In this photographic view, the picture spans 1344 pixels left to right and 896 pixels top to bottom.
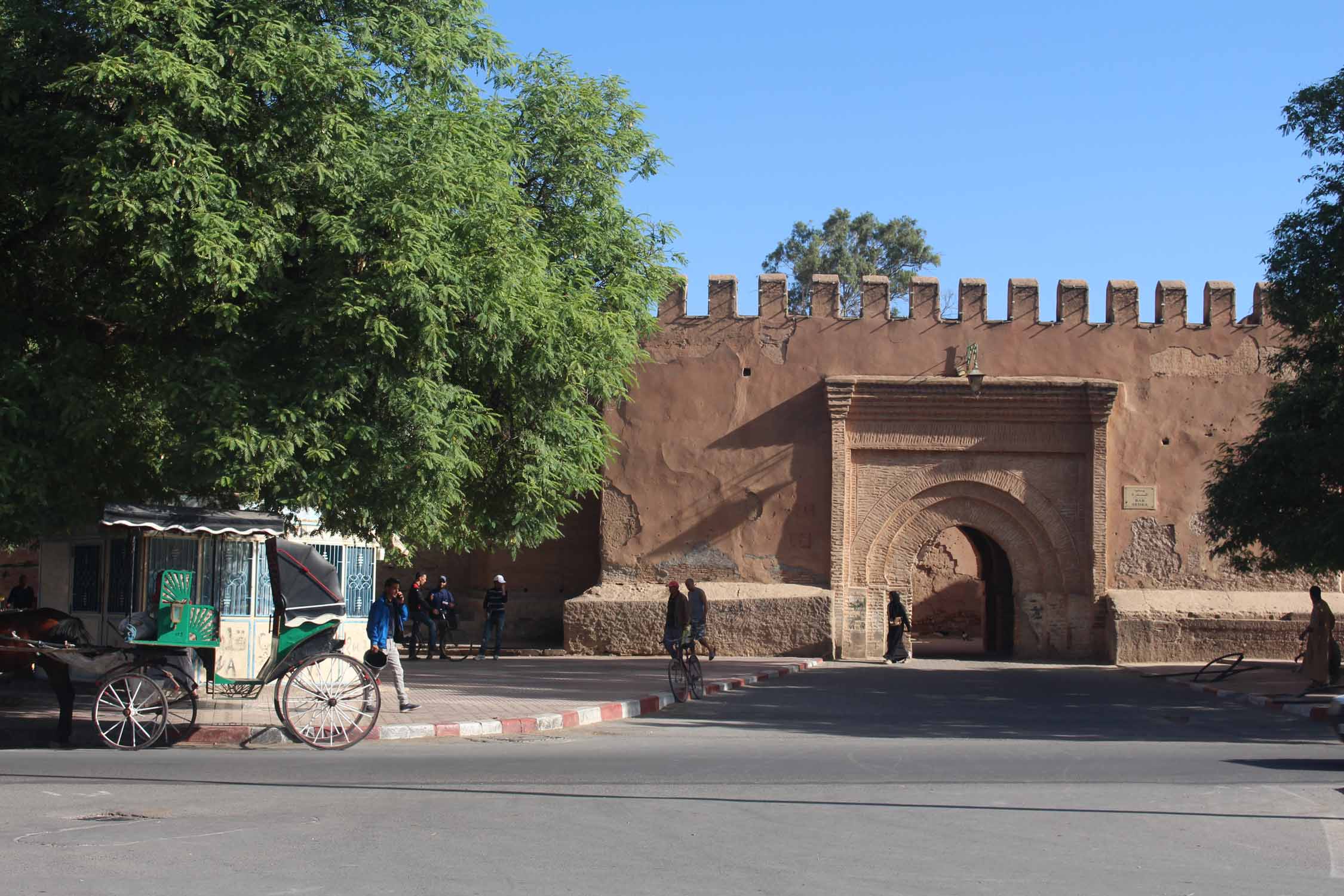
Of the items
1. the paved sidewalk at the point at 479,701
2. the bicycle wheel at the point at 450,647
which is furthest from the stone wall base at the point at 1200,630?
the bicycle wheel at the point at 450,647

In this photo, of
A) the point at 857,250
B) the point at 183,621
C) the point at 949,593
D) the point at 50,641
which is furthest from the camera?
the point at 857,250

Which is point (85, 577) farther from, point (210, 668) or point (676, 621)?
point (676, 621)

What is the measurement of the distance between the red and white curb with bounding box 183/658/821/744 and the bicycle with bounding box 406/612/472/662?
820cm

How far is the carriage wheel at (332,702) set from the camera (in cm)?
1074

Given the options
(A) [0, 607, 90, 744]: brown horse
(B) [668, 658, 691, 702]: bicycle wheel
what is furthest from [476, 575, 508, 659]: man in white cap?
(A) [0, 607, 90, 744]: brown horse

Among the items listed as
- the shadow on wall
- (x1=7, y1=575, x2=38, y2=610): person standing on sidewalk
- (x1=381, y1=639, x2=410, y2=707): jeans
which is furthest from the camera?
the shadow on wall

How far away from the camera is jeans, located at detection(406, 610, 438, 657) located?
76.1 ft

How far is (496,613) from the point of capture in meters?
23.7

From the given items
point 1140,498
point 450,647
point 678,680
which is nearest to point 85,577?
point 678,680

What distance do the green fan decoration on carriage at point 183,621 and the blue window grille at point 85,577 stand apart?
4.15m

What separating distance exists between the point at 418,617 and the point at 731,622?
212 inches

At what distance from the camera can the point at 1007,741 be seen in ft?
38.2

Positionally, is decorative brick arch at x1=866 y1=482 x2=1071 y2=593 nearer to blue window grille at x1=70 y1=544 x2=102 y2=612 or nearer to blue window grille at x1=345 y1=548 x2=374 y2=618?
blue window grille at x1=345 y1=548 x2=374 y2=618

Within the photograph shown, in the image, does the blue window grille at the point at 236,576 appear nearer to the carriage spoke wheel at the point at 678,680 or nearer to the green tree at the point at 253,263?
the green tree at the point at 253,263
